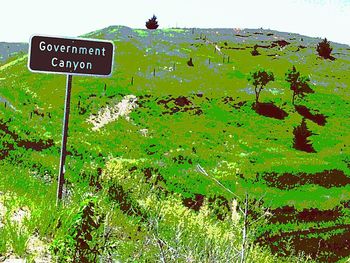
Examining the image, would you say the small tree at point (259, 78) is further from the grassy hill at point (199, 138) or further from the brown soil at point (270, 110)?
the grassy hill at point (199, 138)

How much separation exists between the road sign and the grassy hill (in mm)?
14237

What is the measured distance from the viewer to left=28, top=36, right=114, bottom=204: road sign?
18.9ft

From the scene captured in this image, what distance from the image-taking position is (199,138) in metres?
64.1

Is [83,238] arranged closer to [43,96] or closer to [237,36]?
[43,96]

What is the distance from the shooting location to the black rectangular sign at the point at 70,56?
5.75m

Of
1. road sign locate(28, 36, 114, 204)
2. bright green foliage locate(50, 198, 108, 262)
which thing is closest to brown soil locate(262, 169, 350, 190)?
road sign locate(28, 36, 114, 204)

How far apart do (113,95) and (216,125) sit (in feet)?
58.5

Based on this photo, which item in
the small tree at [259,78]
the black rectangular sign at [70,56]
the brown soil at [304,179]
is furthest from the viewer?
the small tree at [259,78]

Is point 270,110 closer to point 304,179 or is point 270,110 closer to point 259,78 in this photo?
point 259,78

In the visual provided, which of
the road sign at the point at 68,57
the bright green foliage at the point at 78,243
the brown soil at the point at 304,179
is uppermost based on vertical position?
the road sign at the point at 68,57

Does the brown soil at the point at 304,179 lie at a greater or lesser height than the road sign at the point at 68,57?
lesser

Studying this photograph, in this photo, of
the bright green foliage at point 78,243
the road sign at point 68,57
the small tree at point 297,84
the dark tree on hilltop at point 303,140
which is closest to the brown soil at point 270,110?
the small tree at point 297,84

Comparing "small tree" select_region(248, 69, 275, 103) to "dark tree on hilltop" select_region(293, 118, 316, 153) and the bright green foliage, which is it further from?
the bright green foliage

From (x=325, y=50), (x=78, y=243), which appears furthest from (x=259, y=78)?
(x=78, y=243)
